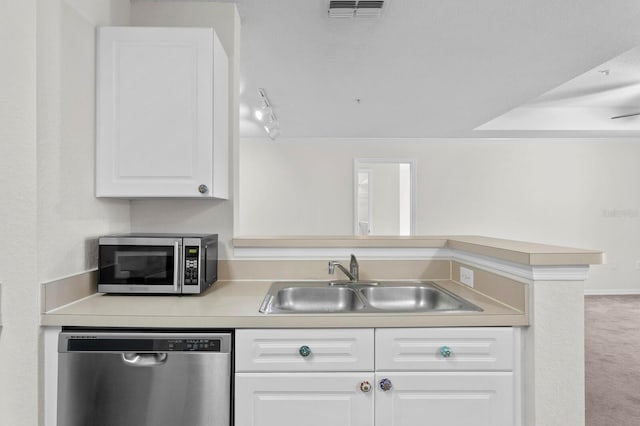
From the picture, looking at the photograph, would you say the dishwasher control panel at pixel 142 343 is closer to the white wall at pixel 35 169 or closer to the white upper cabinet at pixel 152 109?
the white wall at pixel 35 169

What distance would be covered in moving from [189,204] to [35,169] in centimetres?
75

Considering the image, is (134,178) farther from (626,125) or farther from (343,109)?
(626,125)

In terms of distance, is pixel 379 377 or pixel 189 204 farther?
pixel 189 204

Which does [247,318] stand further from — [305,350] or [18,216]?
[18,216]

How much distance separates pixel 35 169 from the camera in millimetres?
1253

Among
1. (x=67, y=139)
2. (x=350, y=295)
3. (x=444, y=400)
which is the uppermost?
(x=67, y=139)

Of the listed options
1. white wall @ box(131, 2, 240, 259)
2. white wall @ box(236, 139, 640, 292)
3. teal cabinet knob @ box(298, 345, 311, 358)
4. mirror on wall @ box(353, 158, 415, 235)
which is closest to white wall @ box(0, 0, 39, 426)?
white wall @ box(131, 2, 240, 259)

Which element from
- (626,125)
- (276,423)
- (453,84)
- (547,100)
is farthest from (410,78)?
(626,125)

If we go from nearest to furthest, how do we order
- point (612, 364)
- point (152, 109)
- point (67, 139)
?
point (67, 139) < point (152, 109) < point (612, 364)

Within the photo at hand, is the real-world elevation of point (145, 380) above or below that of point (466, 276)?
below

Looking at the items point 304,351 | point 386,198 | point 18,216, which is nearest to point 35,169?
point 18,216

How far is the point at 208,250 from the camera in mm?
1718

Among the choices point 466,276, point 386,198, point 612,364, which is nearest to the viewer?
point 466,276

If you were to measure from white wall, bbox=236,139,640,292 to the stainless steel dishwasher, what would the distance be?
4271 millimetres
